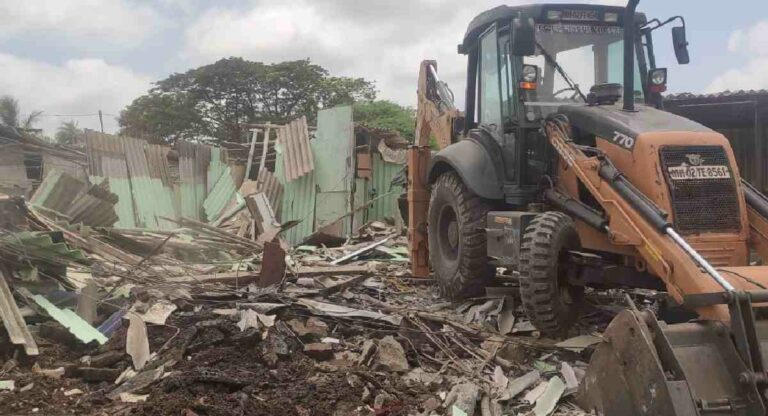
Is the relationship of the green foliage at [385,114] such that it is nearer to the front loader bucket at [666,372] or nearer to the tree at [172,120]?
the tree at [172,120]

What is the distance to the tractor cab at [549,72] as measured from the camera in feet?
19.8

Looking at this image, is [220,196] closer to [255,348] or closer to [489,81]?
[489,81]

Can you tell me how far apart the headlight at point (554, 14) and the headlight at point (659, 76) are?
100 cm

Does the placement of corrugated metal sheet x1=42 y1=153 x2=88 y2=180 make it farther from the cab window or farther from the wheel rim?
the cab window

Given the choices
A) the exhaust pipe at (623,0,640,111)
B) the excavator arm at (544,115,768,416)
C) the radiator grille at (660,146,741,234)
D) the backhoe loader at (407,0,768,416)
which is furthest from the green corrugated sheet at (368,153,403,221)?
the excavator arm at (544,115,768,416)

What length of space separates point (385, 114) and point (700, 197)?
85.2 feet

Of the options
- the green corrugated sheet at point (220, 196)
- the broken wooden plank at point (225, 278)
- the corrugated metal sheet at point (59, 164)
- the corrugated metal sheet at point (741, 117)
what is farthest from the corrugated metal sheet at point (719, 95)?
the corrugated metal sheet at point (59, 164)

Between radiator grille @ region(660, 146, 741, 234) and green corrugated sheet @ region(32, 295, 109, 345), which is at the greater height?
radiator grille @ region(660, 146, 741, 234)

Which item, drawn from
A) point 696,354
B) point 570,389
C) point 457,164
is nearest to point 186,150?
point 457,164

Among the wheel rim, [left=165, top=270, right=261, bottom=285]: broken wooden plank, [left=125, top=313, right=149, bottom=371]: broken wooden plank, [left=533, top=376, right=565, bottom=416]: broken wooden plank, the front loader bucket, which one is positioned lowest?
[left=533, top=376, right=565, bottom=416]: broken wooden plank

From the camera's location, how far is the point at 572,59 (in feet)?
20.5

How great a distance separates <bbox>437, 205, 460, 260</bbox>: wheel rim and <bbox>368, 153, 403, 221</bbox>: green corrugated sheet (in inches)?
313

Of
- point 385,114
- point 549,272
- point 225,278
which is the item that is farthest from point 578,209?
point 385,114

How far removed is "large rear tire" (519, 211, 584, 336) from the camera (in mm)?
5016
